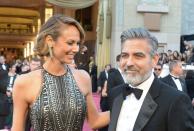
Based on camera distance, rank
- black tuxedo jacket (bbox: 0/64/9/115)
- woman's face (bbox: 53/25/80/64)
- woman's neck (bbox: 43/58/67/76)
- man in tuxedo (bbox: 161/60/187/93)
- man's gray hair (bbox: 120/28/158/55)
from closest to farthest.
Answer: man's gray hair (bbox: 120/28/158/55), woman's face (bbox: 53/25/80/64), woman's neck (bbox: 43/58/67/76), black tuxedo jacket (bbox: 0/64/9/115), man in tuxedo (bbox: 161/60/187/93)

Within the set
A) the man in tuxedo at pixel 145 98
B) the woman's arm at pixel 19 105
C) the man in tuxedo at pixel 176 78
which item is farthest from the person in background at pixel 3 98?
the man in tuxedo at pixel 145 98

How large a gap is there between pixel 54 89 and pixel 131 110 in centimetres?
74

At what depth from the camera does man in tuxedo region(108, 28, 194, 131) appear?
2.44 metres

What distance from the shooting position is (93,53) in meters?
23.3

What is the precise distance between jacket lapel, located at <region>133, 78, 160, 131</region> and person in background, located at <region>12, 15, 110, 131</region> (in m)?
0.64

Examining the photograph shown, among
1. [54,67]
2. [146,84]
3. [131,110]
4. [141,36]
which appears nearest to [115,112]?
[131,110]

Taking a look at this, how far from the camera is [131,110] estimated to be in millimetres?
2564

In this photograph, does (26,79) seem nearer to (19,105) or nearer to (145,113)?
(19,105)

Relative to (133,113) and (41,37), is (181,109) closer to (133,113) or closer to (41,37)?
(133,113)

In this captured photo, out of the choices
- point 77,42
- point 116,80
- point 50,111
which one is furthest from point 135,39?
point 116,80

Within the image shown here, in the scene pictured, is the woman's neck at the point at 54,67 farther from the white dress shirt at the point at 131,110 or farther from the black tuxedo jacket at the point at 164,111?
the black tuxedo jacket at the point at 164,111

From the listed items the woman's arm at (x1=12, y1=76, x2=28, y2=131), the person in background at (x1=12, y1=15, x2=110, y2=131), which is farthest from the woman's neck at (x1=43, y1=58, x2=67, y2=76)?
the woman's arm at (x1=12, y1=76, x2=28, y2=131)

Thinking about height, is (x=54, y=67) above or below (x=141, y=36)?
below

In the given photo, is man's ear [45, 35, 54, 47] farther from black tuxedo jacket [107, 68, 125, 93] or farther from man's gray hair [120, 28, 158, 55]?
black tuxedo jacket [107, 68, 125, 93]
